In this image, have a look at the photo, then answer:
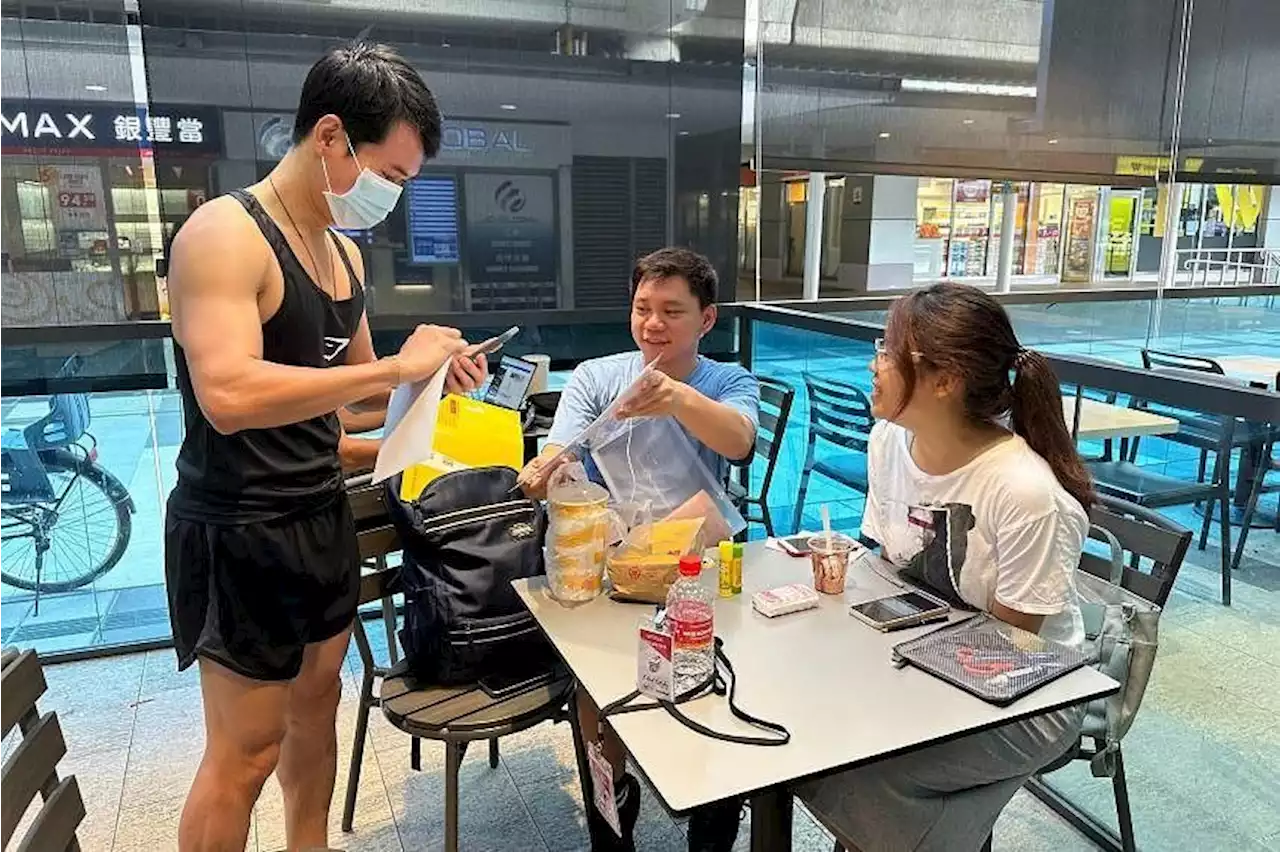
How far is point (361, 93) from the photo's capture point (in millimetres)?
1337

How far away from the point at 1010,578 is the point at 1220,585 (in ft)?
8.03

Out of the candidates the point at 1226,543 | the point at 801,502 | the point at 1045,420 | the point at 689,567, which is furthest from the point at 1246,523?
the point at 689,567

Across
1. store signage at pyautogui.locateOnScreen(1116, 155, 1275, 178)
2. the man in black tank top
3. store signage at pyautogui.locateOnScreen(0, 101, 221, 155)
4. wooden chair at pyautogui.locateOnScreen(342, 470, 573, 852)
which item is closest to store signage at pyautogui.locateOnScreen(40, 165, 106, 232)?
store signage at pyautogui.locateOnScreen(0, 101, 221, 155)

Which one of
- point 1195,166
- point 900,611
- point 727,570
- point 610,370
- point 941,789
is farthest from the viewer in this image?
point 1195,166

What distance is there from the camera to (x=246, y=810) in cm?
147

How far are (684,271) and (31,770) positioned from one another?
1.47m

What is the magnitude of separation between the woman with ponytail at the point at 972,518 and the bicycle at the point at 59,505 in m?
2.79

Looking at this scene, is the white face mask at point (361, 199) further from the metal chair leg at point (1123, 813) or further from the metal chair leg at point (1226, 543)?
the metal chair leg at point (1226, 543)

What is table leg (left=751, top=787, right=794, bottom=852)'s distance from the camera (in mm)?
1244

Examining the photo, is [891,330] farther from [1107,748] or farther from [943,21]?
[943,21]

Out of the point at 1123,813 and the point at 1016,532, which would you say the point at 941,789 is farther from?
the point at 1123,813

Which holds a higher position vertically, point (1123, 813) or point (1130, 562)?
point (1130, 562)

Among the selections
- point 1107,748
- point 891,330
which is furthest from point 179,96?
point 1107,748

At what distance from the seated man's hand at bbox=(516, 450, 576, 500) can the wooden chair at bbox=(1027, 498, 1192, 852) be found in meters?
1.08
